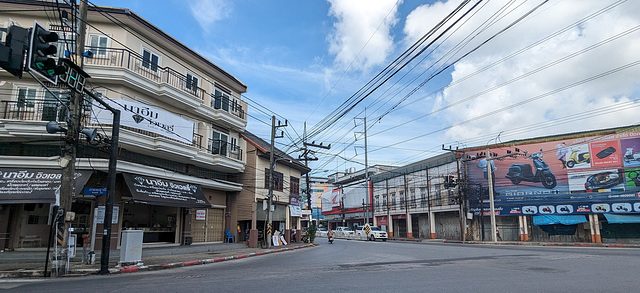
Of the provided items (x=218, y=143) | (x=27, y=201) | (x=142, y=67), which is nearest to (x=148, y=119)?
(x=142, y=67)

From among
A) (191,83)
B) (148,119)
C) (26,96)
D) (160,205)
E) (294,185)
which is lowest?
(160,205)

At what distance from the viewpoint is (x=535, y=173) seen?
37719 mm

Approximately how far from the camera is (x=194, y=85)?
24.4m

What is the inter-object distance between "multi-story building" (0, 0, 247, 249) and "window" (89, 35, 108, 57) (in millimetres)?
51

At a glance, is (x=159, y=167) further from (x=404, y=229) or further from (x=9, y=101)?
(x=404, y=229)

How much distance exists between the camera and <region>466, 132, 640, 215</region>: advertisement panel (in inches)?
1292

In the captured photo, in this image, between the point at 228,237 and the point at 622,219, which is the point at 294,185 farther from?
the point at 622,219

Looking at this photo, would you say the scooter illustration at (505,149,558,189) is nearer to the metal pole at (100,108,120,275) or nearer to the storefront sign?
the storefront sign

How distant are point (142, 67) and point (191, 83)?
11.6 ft

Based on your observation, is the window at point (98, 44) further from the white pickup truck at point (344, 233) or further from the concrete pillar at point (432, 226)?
the concrete pillar at point (432, 226)

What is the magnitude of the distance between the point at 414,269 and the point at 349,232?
40.6 metres

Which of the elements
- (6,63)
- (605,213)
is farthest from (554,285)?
(605,213)

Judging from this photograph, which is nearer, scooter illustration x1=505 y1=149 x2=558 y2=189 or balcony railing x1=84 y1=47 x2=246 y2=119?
balcony railing x1=84 y1=47 x2=246 y2=119

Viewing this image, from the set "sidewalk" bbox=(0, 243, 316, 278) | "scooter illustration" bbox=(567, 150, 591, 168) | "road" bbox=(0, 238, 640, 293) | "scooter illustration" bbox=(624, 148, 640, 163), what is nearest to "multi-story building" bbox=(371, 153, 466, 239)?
"scooter illustration" bbox=(567, 150, 591, 168)
